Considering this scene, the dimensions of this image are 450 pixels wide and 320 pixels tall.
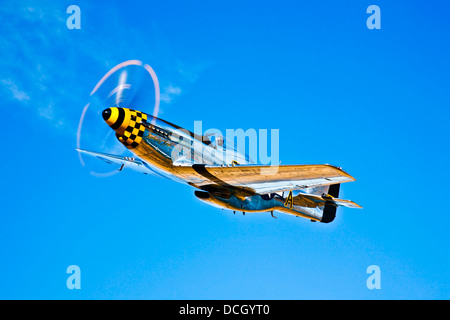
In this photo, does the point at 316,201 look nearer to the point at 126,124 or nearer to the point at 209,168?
the point at 209,168

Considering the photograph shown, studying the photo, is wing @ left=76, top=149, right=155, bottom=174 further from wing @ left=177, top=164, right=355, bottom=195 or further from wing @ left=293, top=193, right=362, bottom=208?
wing @ left=293, top=193, right=362, bottom=208

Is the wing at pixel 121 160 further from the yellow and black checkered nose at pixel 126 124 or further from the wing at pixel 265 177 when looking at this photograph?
the yellow and black checkered nose at pixel 126 124

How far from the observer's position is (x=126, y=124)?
16.4 m

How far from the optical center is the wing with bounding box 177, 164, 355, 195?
14406 mm

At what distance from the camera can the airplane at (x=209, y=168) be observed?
1591 cm

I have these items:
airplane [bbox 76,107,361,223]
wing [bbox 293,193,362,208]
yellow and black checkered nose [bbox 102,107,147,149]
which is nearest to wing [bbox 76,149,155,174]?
airplane [bbox 76,107,361,223]

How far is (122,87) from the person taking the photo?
17.3m

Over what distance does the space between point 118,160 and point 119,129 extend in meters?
4.40

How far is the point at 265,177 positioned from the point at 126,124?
5891 millimetres

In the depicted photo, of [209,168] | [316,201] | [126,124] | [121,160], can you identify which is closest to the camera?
[126,124]

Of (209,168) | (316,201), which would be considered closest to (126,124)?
(209,168)

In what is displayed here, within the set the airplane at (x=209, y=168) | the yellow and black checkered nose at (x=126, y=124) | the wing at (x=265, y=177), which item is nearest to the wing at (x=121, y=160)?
the airplane at (x=209, y=168)
